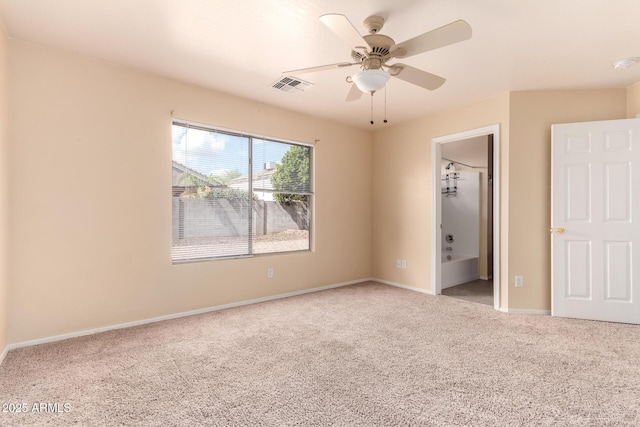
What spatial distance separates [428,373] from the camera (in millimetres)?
2141

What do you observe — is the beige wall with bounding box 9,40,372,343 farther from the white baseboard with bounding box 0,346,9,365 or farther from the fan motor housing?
the fan motor housing

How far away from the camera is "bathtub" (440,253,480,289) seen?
4.79 m

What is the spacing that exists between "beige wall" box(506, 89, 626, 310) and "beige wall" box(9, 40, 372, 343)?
3075 millimetres

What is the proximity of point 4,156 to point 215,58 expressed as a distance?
1.81 m

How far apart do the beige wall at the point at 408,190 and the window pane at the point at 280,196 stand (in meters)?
1.30

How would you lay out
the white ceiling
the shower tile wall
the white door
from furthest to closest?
the shower tile wall, the white door, the white ceiling

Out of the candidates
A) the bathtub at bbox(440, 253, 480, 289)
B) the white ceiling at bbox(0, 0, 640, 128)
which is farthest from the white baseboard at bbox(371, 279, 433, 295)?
the white ceiling at bbox(0, 0, 640, 128)

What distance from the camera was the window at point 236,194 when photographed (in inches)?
134

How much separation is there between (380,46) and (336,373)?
7.18 feet

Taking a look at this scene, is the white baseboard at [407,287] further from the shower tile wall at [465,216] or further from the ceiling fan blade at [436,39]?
the ceiling fan blade at [436,39]

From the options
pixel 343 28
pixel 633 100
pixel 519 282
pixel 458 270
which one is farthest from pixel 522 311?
pixel 343 28

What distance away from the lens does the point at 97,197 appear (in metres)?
2.86

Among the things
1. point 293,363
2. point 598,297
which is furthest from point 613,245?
point 293,363

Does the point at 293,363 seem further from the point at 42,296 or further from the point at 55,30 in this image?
the point at 55,30
